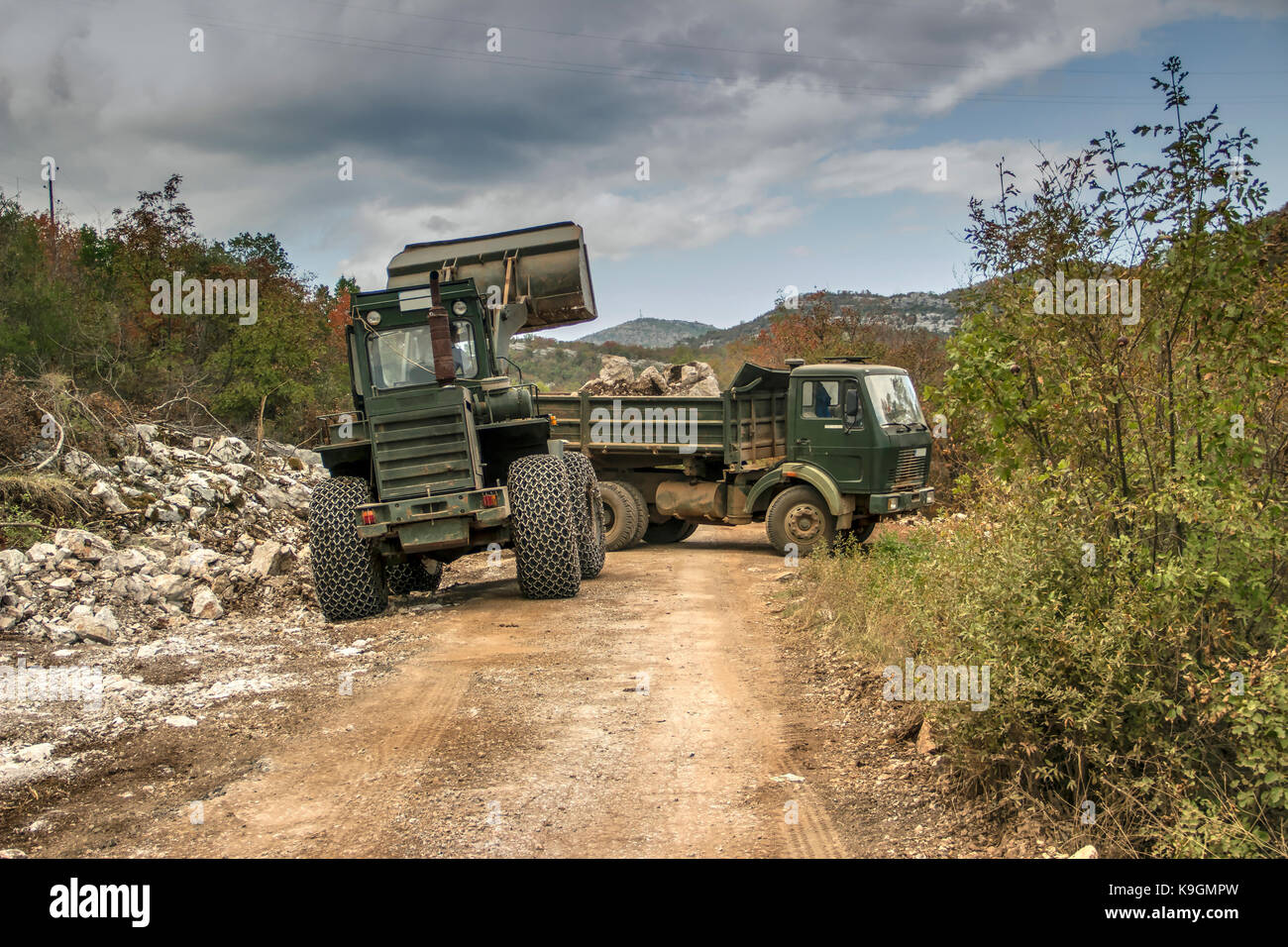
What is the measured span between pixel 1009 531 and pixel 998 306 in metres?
1.20

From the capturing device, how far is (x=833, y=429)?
13.8m

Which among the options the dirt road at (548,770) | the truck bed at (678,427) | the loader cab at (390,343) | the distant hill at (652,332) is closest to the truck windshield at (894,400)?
the truck bed at (678,427)

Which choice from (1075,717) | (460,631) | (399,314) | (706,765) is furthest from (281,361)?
(1075,717)

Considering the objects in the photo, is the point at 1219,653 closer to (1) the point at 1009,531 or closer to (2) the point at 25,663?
(1) the point at 1009,531

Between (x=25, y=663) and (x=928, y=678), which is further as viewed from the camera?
(x=25, y=663)

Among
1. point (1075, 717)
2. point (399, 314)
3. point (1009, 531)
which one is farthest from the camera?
point (399, 314)

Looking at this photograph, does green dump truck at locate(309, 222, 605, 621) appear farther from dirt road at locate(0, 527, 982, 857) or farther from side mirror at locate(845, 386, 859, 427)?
side mirror at locate(845, 386, 859, 427)

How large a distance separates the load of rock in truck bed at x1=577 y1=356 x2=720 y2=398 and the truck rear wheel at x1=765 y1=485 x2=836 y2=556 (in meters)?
2.89

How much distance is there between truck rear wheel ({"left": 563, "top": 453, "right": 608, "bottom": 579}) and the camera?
11.5 m

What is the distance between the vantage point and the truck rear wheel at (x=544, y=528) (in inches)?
388

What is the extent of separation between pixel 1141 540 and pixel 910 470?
910 cm

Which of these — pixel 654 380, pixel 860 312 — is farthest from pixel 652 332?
pixel 654 380

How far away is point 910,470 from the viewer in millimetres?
14070
